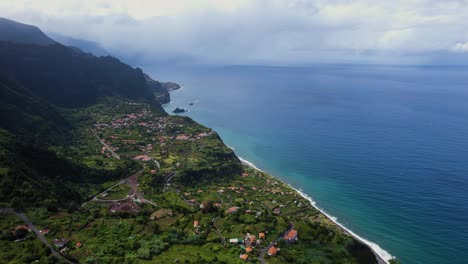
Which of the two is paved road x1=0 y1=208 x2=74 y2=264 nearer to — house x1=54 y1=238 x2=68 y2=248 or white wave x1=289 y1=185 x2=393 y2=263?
house x1=54 y1=238 x2=68 y2=248

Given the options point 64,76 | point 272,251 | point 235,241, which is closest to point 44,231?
point 235,241

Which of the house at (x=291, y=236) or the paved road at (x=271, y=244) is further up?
the house at (x=291, y=236)

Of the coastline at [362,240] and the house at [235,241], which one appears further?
the coastline at [362,240]

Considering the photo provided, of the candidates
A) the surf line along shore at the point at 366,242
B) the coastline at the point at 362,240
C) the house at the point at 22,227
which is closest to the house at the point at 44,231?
the house at the point at 22,227

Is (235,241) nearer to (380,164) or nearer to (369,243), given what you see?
(369,243)

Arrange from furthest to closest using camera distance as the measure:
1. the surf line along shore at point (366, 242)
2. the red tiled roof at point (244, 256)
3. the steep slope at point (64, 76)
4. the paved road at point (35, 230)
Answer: the steep slope at point (64, 76) < the surf line along shore at point (366, 242) < the red tiled roof at point (244, 256) < the paved road at point (35, 230)

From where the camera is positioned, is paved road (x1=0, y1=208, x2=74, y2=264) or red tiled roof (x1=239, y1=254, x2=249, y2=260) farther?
red tiled roof (x1=239, y1=254, x2=249, y2=260)

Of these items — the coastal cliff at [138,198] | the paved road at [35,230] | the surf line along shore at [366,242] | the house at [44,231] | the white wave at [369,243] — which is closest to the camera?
the paved road at [35,230]

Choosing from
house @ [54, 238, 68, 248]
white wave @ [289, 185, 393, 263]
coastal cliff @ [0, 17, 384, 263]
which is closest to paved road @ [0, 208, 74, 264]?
coastal cliff @ [0, 17, 384, 263]

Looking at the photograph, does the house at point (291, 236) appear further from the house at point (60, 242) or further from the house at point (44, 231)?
the house at point (44, 231)
